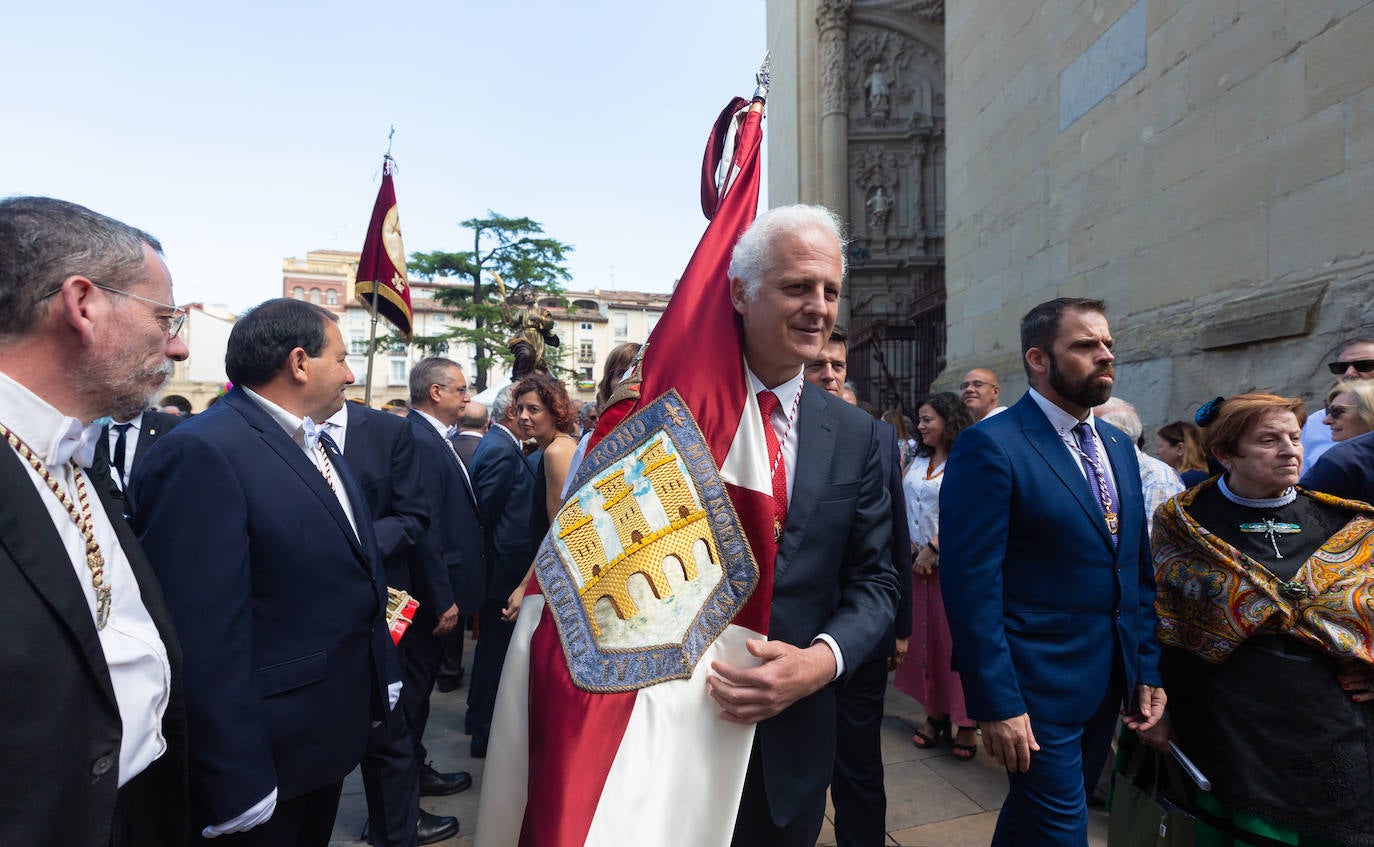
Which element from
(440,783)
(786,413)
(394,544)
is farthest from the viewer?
(440,783)

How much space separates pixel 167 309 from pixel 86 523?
408 mm

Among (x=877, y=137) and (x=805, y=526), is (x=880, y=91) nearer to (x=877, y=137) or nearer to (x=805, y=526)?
(x=877, y=137)

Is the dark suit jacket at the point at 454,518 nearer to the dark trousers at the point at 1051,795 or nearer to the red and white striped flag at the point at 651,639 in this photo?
the red and white striped flag at the point at 651,639

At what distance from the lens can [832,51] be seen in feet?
54.3

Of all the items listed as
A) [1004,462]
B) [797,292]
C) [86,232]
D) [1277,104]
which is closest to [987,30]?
[1277,104]

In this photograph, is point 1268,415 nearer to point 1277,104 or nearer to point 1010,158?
point 1277,104

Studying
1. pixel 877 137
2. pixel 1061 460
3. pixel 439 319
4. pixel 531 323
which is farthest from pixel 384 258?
pixel 439 319

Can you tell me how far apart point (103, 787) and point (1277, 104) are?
6.15 metres

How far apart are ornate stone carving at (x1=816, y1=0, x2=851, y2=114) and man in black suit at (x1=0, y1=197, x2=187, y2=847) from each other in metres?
17.2

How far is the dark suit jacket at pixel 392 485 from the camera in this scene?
3076mm

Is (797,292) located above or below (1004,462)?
above

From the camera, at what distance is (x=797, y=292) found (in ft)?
5.49

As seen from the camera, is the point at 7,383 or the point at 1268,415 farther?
the point at 1268,415

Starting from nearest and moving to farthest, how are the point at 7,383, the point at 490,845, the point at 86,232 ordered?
1. the point at 7,383
2. the point at 86,232
3. the point at 490,845
